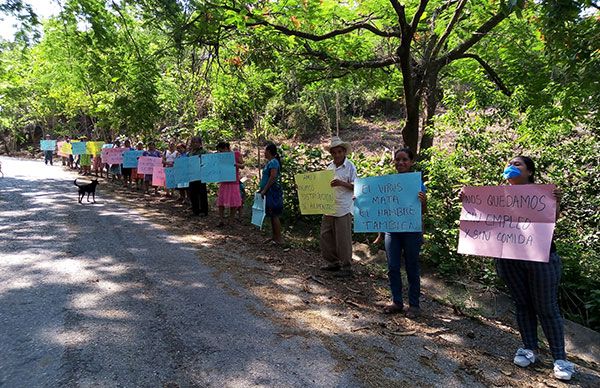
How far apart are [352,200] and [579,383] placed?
10.3ft

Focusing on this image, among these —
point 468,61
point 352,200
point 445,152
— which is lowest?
point 352,200

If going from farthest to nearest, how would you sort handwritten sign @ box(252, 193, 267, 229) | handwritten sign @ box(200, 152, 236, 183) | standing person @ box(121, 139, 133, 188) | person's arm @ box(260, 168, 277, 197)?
standing person @ box(121, 139, 133, 188) → handwritten sign @ box(200, 152, 236, 183) → handwritten sign @ box(252, 193, 267, 229) → person's arm @ box(260, 168, 277, 197)

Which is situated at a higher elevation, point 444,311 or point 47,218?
point 47,218

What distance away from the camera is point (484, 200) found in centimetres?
409

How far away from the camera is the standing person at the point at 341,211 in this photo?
562cm

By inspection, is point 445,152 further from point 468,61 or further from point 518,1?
point 468,61

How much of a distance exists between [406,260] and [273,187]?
3.33m

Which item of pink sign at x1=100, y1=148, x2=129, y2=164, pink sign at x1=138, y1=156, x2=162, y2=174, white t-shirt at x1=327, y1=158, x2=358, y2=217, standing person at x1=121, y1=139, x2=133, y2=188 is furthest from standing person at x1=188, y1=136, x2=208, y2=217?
pink sign at x1=100, y1=148, x2=129, y2=164

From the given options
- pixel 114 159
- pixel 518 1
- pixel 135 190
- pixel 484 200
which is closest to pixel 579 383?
pixel 484 200

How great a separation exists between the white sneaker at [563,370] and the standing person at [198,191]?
764 cm

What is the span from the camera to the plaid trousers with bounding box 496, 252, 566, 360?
11.5 ft

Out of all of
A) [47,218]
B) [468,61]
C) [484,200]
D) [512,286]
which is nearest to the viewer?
[512,286]

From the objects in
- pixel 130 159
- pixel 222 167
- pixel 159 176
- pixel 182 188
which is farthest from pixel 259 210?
pixel 130 159

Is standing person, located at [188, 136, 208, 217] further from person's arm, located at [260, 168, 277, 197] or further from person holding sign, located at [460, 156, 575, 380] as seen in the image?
person holding sign, located at [460, 156, 575, 380]
